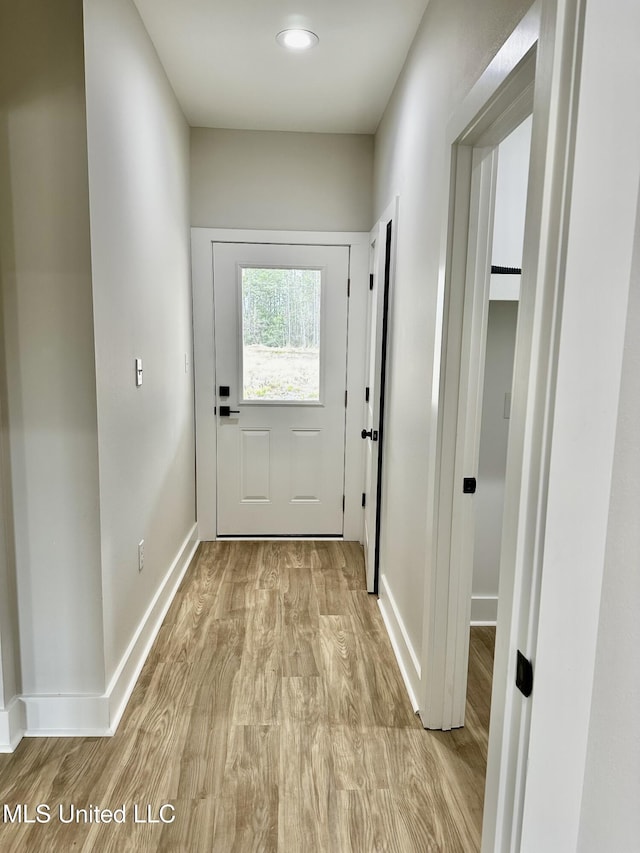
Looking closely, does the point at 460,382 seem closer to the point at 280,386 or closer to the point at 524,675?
the point at 524,675

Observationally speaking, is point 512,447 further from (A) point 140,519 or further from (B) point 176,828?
(A) point 140,519

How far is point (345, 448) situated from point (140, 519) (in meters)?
1.74

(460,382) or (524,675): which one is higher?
(460,382)

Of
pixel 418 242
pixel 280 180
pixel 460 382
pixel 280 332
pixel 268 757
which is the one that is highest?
pixel 280 180

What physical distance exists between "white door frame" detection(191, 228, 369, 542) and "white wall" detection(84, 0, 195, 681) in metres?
0.38

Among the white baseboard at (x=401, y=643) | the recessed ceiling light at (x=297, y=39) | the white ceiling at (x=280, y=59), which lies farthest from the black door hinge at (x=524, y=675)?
the recessed ceiling light at (x=297, y=39)

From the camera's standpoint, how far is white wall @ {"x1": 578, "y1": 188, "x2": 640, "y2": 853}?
2.55 feet

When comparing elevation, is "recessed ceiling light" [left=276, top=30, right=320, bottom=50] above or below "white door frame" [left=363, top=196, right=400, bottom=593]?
above

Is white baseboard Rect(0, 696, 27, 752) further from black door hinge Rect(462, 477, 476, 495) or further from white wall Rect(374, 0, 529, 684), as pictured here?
black door hinge Rect(462, 477, 476, 495)

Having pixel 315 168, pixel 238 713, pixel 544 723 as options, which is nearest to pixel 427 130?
pixel 315 168

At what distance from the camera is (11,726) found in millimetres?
1839

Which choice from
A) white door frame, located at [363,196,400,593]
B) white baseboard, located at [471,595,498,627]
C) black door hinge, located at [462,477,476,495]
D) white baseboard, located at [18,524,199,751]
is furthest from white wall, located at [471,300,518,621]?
white baseboard, located at [18,524,199,751]

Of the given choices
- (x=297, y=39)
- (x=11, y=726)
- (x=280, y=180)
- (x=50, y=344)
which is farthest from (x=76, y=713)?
(x=280, y=180)

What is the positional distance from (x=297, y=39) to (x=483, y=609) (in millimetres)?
2737
